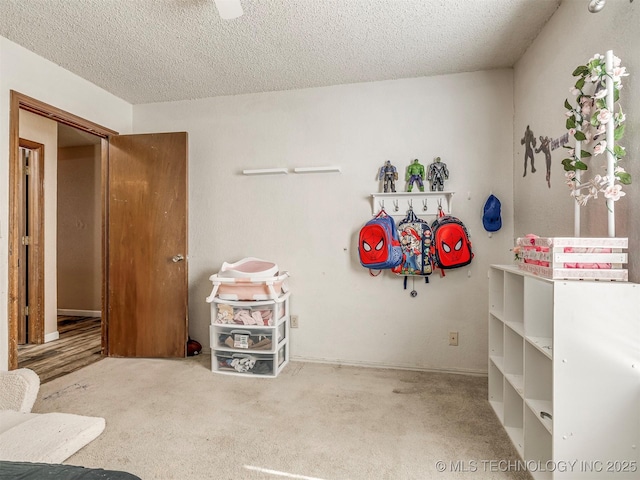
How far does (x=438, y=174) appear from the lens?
9.18ft

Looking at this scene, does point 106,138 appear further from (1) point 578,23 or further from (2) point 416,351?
(1) point 578,23

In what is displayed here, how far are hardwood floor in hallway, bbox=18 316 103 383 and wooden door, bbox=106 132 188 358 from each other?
0.93 feet

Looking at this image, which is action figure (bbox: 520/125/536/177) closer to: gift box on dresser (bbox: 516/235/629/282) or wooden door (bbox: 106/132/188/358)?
gift box on dresser (bbox: 516/235/629/282)

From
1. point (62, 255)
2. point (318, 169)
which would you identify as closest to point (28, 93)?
point (318, 169)

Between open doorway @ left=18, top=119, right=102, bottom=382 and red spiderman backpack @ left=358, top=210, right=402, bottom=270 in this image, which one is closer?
red spiderman backpack @ left=358, top=210, right=402, bottom=270

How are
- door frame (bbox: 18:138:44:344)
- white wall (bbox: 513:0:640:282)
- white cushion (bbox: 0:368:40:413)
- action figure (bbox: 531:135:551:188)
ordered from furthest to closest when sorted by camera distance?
door frame (bbox: 18:138:44:344) → action figure (bbox: 531:135:551:188) → white cushion (bbox: 0:368:40:413) → white wall (bbox: 513:0:640:282)

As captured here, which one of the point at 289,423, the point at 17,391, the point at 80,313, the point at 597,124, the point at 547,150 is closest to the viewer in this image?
the point at 597,124

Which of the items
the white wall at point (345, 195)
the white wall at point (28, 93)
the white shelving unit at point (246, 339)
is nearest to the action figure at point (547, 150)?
the white wall at point (345, 195)

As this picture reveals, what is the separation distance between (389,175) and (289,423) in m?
1.96

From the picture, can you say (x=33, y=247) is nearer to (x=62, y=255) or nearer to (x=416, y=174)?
(x=62, y=255)

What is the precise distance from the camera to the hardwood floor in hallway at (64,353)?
2.88 metres

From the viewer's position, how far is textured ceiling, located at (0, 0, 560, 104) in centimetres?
203

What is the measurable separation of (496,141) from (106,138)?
3.41 meters

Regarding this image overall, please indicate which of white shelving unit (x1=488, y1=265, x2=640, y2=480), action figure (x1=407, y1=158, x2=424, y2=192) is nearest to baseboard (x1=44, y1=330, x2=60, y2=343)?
action figure (x1=407, y1=158, x2=424, y2=192)
